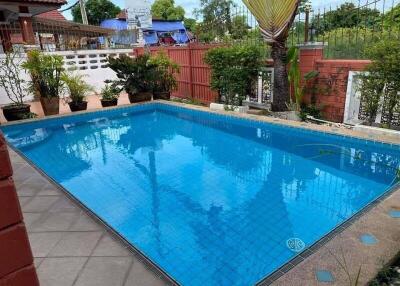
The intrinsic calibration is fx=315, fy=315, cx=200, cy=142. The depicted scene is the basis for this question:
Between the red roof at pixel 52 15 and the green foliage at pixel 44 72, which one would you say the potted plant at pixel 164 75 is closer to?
the green foliage at pixel 44 72

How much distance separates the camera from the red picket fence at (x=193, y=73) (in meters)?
10.5

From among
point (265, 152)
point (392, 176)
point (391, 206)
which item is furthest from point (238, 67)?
point (391, 206)

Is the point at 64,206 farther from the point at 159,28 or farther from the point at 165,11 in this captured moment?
the point at 165,11

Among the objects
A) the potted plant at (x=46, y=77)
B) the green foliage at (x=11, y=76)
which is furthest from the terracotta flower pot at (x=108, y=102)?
the green foliage at (x=11, y=76)

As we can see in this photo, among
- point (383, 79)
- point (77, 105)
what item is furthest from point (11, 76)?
point (383, 79)

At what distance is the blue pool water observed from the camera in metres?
3.34

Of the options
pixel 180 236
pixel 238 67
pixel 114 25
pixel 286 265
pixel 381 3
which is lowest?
pixel 180 236

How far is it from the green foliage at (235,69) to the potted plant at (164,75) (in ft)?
6.75

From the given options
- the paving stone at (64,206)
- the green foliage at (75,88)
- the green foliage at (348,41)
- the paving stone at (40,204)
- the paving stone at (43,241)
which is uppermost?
the green foliage at (348,41)

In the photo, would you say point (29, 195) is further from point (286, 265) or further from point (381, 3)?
point (381, 3)

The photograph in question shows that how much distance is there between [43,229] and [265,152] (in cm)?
435

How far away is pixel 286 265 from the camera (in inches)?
106

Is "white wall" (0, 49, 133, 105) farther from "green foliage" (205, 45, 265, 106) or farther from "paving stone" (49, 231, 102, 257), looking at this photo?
"paving stone" (49, 231, 102, 257)

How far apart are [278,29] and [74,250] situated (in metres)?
6.59
